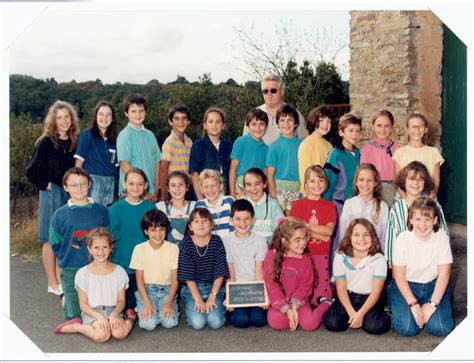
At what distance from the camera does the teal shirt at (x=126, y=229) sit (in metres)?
5.38

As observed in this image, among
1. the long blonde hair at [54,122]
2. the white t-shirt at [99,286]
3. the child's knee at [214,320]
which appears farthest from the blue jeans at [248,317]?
the long blonde hair at [54,122]

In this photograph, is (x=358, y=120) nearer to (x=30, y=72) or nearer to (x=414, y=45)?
(x=414, y=45)

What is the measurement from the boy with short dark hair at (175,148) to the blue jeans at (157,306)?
95 centimetres

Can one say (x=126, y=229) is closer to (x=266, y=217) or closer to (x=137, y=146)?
(x=137, y=146)

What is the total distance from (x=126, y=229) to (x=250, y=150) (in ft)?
4.33

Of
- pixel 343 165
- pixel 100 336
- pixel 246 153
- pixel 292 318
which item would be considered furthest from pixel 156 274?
pixel 343 165

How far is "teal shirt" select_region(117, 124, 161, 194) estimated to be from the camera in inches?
225

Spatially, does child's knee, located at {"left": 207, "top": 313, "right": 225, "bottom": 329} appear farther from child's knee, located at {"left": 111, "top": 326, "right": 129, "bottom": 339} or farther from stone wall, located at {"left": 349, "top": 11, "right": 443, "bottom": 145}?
stone wall, located at {"left": 349, "top": 11, "right": 443, "bottom": 145}

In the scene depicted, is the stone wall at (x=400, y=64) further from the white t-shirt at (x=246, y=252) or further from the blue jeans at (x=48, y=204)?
the blue jeans at (x=48, y=204)

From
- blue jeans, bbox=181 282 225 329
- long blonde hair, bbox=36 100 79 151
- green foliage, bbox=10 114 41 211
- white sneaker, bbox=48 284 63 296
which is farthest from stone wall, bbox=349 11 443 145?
green foliage, bbox=10 114 41 211

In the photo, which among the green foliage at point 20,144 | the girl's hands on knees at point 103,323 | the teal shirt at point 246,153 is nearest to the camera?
the girl's hands on knees at point 103,323

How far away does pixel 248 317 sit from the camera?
517 cm

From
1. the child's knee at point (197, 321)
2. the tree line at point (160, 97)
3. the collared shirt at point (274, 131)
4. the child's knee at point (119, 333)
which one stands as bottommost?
the child's knee at point (119, 333)

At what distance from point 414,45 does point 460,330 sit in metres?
3.20
